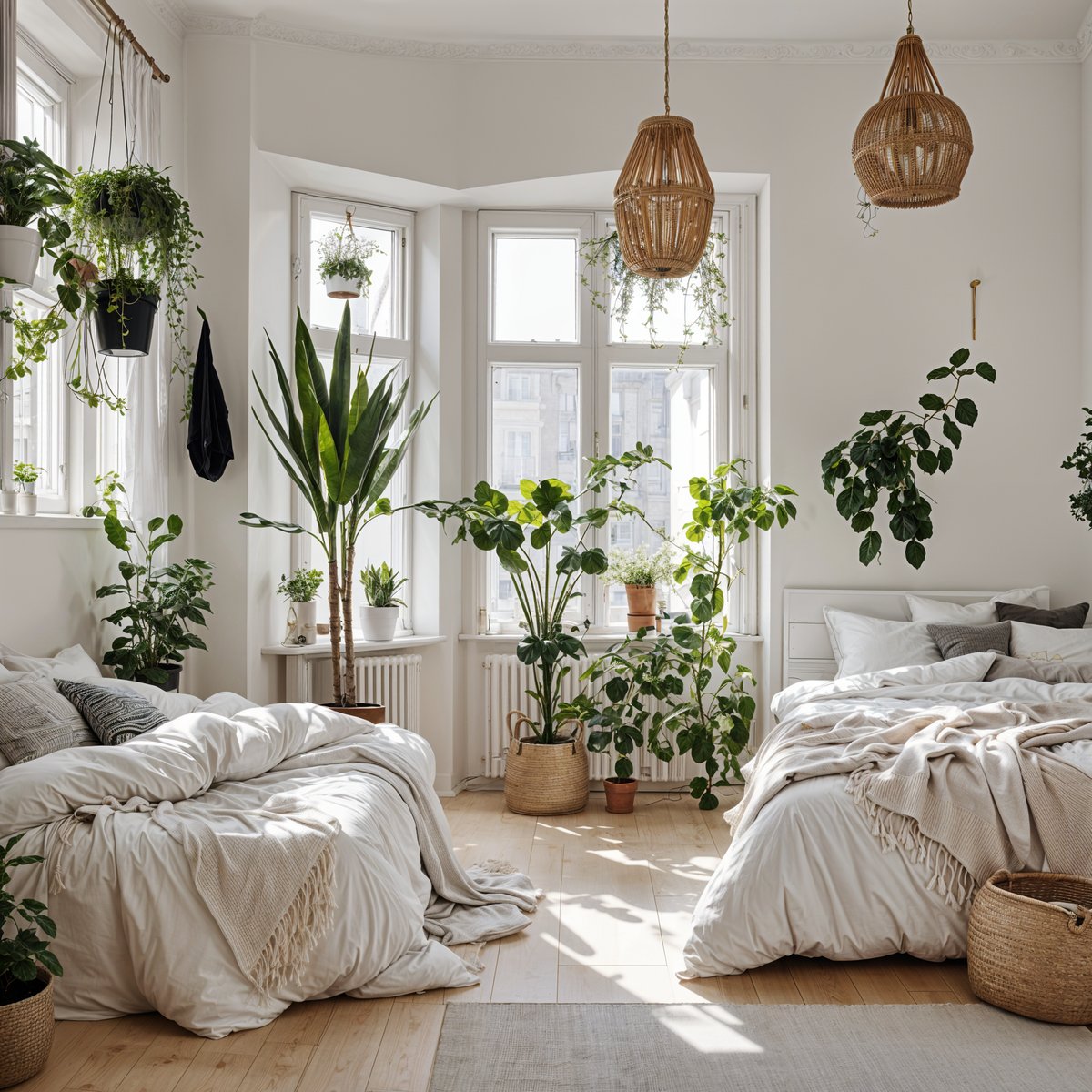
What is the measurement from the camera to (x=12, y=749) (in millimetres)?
2787

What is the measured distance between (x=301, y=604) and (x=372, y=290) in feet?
5.22

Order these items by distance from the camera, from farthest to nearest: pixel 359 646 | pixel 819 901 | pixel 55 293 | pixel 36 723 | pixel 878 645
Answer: pixel 359 646 → pixel 878 645 → pixel 55 293 → pixel 819 901 → pixel 36 723

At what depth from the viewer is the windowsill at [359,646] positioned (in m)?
4.77

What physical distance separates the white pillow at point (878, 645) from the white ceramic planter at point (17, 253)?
3.32 meters

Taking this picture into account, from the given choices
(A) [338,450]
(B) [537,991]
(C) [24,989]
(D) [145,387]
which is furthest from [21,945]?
(A) [338,450]

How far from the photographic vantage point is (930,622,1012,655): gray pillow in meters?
4.34

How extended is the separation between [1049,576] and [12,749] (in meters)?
4.30

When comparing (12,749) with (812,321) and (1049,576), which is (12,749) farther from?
(1049,576)

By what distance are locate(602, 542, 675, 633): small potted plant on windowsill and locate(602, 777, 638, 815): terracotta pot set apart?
711 millimetres

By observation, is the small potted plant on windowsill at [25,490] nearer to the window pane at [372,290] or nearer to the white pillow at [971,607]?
the window pane at [372,290]

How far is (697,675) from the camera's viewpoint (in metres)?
4.81

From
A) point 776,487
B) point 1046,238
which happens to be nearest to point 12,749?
point 776,487

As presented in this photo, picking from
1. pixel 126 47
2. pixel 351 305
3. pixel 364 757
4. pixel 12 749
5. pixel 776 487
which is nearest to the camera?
pixel 12 749

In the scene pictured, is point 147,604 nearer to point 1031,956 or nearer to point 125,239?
point 125,239
